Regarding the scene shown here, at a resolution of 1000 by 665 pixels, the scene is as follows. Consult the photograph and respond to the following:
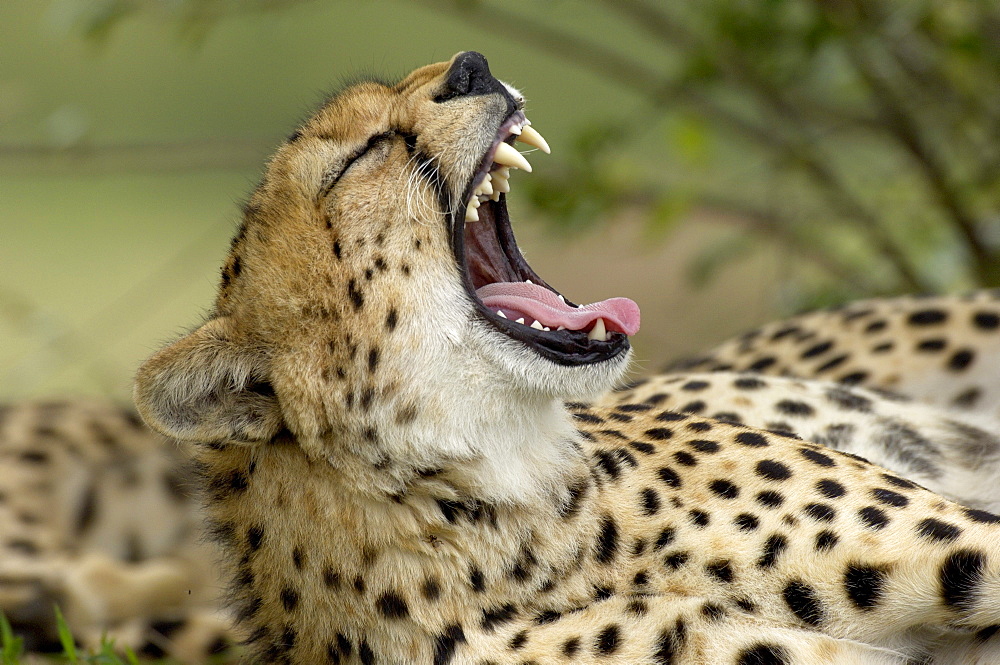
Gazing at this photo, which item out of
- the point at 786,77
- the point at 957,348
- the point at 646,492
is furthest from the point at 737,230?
the point at 646,492

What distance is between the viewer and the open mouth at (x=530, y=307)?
1.78m

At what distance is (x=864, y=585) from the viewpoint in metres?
1.70

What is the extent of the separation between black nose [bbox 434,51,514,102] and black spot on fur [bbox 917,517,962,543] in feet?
2.85

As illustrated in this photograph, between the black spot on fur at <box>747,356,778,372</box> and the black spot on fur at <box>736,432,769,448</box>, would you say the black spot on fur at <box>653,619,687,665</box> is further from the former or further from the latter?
the black spot on fur at <box>747,356,778,372</box>

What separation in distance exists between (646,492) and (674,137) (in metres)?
2.23

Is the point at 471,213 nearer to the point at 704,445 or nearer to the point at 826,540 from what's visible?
the point at 704,445

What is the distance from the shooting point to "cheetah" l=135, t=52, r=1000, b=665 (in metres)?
1.71

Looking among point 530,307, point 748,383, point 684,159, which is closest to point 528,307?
point 530,307

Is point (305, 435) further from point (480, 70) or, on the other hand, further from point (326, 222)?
point (480, 70)

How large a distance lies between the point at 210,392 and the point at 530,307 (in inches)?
19.2

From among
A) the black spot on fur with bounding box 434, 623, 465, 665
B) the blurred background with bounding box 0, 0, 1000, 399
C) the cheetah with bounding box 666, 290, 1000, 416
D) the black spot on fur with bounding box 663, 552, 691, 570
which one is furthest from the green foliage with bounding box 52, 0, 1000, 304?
the black spot on fur with bounding box 434, 623, 465, 665

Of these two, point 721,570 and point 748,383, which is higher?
point 748,383

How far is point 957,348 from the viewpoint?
105 inches

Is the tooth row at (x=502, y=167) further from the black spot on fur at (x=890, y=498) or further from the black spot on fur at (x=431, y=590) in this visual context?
the black spot on fur at (x=890, y=498)
